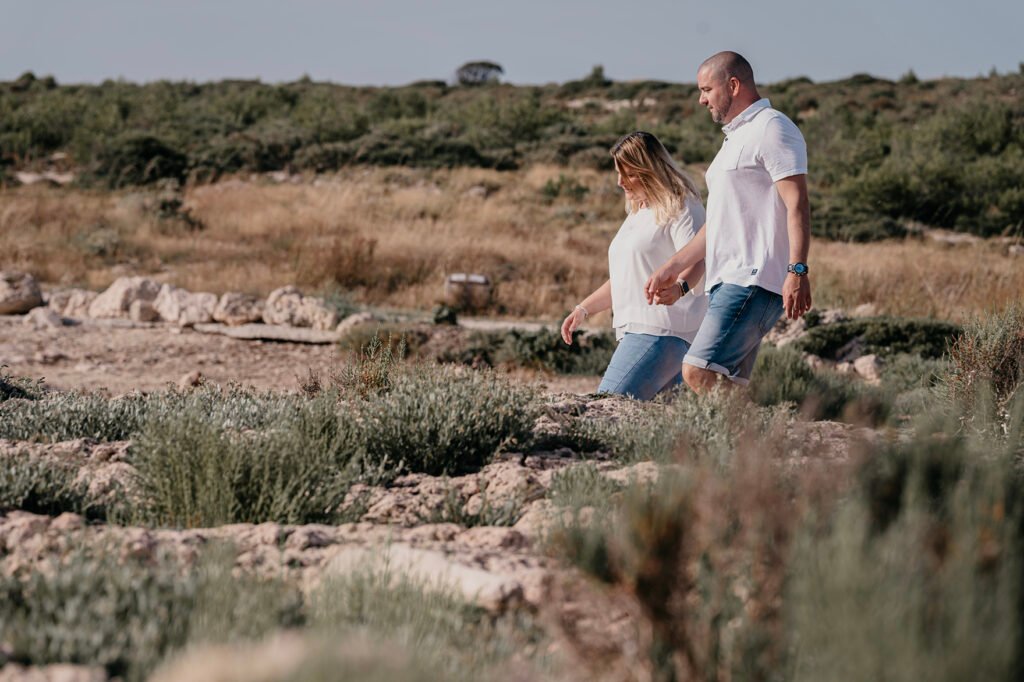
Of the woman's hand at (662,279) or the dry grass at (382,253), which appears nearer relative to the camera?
the woman's hand at (662,279)

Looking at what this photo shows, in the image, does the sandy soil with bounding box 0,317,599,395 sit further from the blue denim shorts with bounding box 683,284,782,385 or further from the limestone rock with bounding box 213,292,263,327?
the blue denim shorts with bounding box 683,284,782,385

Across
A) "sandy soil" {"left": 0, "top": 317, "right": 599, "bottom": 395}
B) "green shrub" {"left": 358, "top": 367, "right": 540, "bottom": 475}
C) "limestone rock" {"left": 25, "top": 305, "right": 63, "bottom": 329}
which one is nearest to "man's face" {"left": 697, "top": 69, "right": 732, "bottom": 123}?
"green shrub" {"left": 358, "top": 367, "right": 540, "bottom": 475}

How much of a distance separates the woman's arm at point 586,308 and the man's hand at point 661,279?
0.51m

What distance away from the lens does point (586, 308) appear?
5449 millimetres

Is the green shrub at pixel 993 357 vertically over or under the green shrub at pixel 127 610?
over

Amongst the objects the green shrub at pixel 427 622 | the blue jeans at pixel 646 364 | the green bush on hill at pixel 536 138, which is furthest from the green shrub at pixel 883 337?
the green bush on hill at pixel 536 138

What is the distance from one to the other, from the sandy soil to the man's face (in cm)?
488

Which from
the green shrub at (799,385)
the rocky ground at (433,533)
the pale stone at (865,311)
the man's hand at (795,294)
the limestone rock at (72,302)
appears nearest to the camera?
the rocky ground at (433,533)

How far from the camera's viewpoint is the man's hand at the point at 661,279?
15.6ft

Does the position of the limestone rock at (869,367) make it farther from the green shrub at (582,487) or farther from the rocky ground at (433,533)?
the green shrub at (582,487)

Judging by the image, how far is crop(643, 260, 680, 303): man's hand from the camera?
4.75 meters

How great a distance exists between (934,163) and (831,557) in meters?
26.1

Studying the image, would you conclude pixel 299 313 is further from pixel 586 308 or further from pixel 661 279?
pixel 661 279

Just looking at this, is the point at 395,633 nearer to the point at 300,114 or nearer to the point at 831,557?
the point at 831,557
